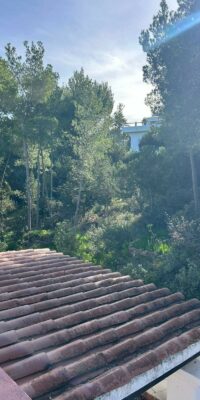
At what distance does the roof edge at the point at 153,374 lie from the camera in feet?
9.14

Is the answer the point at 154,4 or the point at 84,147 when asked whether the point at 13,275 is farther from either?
the point at 84,147

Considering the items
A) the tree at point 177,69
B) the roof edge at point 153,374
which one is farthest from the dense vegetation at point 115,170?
the roof edge at point 153,374

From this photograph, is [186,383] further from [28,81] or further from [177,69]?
[28,81]

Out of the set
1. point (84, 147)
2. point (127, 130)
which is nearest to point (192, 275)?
point (84, 147)

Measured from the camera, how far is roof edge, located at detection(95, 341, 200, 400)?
2.79 meters

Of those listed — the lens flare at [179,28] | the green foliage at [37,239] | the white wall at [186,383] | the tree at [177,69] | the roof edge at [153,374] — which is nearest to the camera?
the roof edge at [153,374]

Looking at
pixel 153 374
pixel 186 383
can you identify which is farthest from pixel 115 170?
pixel 153 374

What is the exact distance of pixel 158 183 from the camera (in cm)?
1661

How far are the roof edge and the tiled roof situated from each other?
30 millimetres

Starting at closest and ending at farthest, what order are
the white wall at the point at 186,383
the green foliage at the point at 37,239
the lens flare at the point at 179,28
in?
1. the white wall at the point at 186,383
2. the lens flare at the point at 179,28
3. the green foliage at the point at 37,239

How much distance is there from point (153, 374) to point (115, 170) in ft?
54.3

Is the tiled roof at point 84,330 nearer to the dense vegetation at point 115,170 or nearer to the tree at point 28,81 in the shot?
the dense vegetation at point 115,170

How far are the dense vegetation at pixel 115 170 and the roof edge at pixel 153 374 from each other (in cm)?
466

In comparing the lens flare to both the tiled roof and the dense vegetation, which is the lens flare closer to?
the dense vegetation
